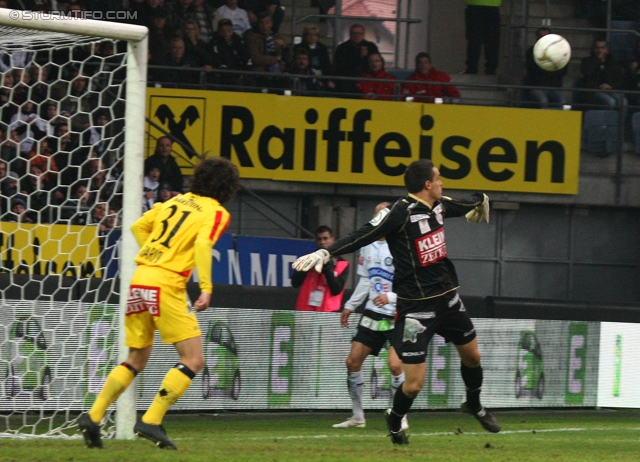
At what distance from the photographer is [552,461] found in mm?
7184

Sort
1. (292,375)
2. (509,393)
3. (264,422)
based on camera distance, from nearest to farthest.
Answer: (264,422)
(292,375)
(509,393)

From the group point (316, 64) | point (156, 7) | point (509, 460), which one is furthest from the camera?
point (316, 64)

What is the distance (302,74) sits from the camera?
1805cm

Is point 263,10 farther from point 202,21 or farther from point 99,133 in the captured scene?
point 99,133

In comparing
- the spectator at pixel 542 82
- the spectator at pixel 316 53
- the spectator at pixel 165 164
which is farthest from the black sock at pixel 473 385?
the spectator at pixel 542 82

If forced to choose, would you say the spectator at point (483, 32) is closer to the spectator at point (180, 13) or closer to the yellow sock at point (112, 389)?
the spectator at point (180, 13)

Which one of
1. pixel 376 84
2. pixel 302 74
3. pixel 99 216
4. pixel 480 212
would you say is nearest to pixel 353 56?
pixel 376 84

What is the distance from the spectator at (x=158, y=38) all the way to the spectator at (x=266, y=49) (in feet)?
4.59

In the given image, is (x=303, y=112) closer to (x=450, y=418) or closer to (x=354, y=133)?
(x=354, y=133)

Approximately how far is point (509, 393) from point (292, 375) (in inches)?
109

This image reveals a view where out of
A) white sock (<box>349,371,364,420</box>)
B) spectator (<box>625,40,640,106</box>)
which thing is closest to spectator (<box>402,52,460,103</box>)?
spectator (<box>625,40,640,106</box>)

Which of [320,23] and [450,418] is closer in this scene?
[450,418]

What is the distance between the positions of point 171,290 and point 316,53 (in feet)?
37.6

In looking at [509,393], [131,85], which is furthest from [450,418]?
[131,85]
